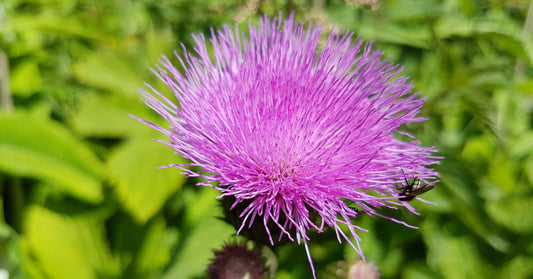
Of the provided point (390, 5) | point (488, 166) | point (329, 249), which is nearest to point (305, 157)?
point (329, 249)

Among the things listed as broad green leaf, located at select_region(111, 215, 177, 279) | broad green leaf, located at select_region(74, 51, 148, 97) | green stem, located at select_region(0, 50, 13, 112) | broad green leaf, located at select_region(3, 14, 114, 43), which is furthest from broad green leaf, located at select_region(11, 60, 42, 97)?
broad green leaf, located at select_region(111, 215, 177, 279)

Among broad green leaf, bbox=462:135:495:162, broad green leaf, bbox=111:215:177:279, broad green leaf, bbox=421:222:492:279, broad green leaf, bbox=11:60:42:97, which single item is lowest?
broad green leaf, bbox=111:215:177:279

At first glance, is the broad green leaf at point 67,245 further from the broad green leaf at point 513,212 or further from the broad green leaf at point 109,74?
the broad green leaf at point 513,212

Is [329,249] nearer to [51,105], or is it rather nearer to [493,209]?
[493,209]

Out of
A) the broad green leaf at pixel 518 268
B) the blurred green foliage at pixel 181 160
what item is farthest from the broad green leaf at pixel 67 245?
the broad green leaf at pixel 518 268

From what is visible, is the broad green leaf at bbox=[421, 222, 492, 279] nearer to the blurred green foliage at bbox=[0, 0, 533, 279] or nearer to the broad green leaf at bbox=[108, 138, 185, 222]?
the blurred green foliage at bbox=[0, 0, 533, 279]

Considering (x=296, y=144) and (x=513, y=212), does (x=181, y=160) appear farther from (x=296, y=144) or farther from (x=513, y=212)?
(x=513, y=212)
